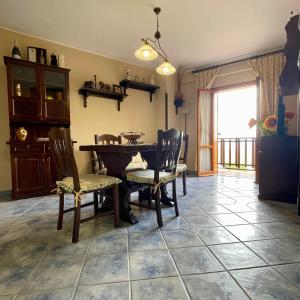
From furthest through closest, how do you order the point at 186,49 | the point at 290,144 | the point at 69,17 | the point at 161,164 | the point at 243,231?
the point at 186,49 < the point at 69,17 < the point at 290,144 < the point at 161,164 < the point at 243,231

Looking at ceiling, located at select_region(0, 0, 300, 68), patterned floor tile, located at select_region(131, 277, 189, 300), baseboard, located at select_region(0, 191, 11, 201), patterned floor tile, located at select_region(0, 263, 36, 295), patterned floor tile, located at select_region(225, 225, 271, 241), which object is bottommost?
patterned floor tile, located at select_region(0, 263, 36, 295)

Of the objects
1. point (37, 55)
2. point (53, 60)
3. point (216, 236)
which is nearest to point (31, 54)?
point (37, 55)

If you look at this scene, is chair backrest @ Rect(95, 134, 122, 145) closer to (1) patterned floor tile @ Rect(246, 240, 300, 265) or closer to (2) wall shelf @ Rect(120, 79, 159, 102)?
(2) wall shelf @ Rect(120, 79, 159, 102)

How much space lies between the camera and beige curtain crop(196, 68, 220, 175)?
4.72m

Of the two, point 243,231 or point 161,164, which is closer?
point 243,231

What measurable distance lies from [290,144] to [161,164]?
5.94 feet

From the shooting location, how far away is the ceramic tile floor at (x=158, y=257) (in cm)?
112

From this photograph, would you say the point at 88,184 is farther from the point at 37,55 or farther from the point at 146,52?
the point at 37,55

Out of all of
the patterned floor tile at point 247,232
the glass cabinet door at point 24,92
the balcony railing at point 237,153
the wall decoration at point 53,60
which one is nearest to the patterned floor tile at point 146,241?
the patterned floor tile at point 247,232

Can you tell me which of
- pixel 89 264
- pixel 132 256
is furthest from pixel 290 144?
pixel 89 264

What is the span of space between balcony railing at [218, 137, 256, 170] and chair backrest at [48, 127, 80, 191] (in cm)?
551

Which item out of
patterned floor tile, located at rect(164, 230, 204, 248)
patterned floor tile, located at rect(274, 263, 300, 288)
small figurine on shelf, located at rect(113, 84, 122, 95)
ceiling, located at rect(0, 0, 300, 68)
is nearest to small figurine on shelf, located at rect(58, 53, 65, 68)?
ceiling, located at rect(0, 0, 300, 68)

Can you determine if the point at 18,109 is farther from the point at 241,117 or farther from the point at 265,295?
the point at 241,117

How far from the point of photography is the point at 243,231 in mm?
1819
